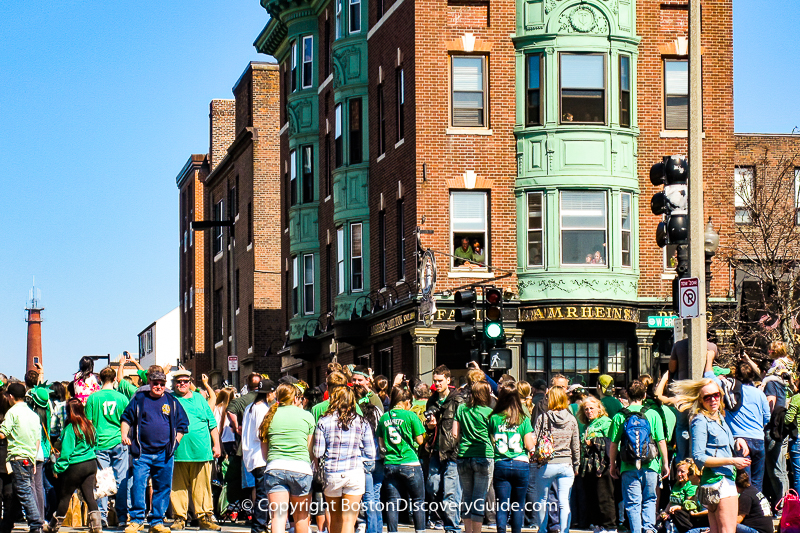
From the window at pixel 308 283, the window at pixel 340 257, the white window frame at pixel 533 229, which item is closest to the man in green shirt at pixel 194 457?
the white window frame at pixel 533 229

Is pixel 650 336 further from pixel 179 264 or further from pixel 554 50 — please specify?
pixel 179 264

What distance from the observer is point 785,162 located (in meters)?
37.7

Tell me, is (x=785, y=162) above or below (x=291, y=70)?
below

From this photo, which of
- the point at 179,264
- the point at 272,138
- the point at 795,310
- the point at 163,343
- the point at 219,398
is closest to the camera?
the point at 219,398

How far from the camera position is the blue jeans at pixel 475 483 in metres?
15.2

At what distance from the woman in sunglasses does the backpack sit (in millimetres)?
3199

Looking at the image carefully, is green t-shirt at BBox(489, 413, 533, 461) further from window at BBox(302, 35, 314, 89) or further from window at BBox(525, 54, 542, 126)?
window at BBox(302, 35, 314, 89)

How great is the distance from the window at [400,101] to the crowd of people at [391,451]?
16341 mm

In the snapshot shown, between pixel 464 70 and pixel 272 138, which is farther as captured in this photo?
pixel 272 138

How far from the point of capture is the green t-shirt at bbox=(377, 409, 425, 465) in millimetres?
15641

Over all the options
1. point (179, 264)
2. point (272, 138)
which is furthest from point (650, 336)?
point (179, 264)

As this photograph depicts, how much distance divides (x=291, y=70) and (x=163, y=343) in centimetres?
4925

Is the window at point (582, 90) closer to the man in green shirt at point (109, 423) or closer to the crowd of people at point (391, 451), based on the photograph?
the crowd of people at point (391, 451)

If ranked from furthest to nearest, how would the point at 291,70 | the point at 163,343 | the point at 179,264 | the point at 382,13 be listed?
the point at 163,343 < the point at 179,264 < the point at 291,70 < the point at 382,13
